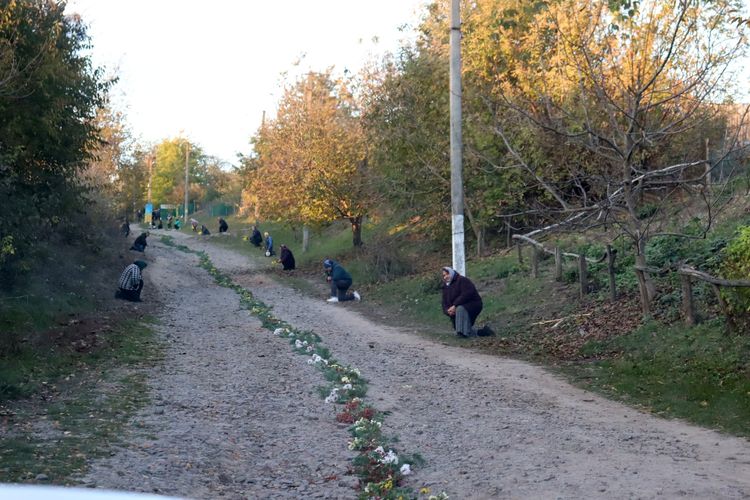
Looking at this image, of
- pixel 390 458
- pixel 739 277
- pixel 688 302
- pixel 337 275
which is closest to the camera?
pixel 390 458

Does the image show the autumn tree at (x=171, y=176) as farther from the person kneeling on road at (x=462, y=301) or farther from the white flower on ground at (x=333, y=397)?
the white flower on ground at (x=333, y=397)

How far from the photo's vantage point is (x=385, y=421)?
33.2 ft

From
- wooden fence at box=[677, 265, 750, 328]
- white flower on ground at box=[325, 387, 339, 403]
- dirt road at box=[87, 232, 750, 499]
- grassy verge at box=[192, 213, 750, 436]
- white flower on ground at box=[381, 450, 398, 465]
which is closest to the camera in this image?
dirt road at box=[87, 232, 750, 499]

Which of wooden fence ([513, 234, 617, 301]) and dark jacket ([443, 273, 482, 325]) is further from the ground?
wooden fence ([513, 234, 617, 301])

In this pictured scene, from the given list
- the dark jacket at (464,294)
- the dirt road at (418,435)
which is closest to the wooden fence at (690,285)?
the dirt road at (418,435)

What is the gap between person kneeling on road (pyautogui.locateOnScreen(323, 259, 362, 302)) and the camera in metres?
26.3

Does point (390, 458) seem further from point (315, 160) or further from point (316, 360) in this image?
point (315, 160)

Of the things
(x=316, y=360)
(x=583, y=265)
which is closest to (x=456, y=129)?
(x=583, y=265)

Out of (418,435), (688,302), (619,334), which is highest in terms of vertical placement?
(688,302)

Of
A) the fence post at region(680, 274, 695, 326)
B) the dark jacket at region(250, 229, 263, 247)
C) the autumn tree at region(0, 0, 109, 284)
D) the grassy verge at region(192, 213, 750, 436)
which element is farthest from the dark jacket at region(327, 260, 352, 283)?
the dark jacket at region(250, 229, 263, 247)

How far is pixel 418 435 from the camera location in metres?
9.52

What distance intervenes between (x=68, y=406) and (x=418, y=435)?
417cm

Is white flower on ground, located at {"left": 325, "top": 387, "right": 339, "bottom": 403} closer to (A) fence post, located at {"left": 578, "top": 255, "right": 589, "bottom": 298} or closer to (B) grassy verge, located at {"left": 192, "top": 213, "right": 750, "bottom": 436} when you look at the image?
(B) grassy verge, located at {"left": 192, "top": 213, "right": 750, "bottom": 436}

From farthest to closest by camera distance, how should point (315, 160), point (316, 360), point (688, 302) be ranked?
point (315, 160)
point (316, 360)
point (688, 302)
